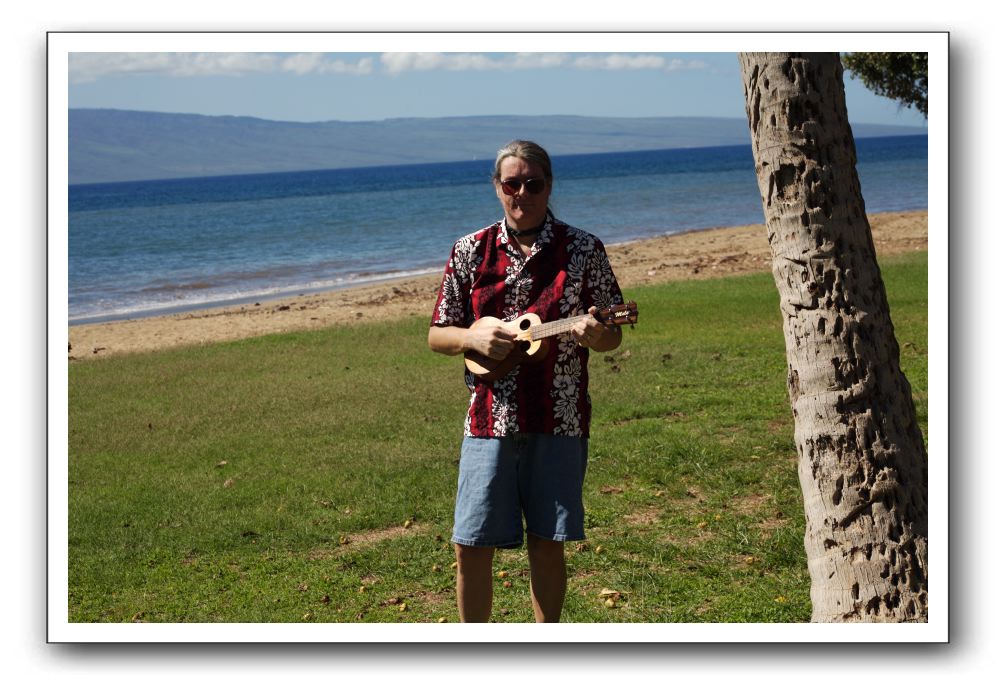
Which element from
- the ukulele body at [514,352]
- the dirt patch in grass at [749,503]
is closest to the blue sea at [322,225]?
the ukulele body at [514,352]

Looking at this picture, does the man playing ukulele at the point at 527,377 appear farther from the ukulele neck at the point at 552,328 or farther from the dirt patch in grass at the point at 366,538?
the dirt patch in grass at the point at 366,538

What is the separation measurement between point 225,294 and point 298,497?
2071 centimetres

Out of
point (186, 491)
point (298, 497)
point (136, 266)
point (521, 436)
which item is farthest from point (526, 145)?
point (136, 266)

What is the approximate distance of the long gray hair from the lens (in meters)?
4.51

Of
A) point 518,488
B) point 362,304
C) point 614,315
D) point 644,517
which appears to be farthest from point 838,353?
point 362,304

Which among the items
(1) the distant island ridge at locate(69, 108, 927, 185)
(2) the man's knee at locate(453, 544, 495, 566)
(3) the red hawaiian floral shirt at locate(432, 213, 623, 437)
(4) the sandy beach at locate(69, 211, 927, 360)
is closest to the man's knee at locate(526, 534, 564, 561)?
(2) the man's knee at locate(453, 544, 495, 566)

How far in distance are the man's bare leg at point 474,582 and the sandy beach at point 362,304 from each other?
1265cm

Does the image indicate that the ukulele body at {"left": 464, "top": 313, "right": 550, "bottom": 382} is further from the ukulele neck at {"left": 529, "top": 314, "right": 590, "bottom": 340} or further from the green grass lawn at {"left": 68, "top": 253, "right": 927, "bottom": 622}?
the green grass lawn at {"left": 68, "top": 253, "right": 927, "bottom": 622}

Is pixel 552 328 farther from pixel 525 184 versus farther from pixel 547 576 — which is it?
pixel 547 576

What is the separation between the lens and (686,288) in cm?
1809

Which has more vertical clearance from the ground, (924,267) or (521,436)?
(924,267)

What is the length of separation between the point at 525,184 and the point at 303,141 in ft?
501

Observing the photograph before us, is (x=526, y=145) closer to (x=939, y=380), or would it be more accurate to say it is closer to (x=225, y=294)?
(x=939, y=380)

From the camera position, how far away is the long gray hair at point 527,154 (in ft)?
14.8
